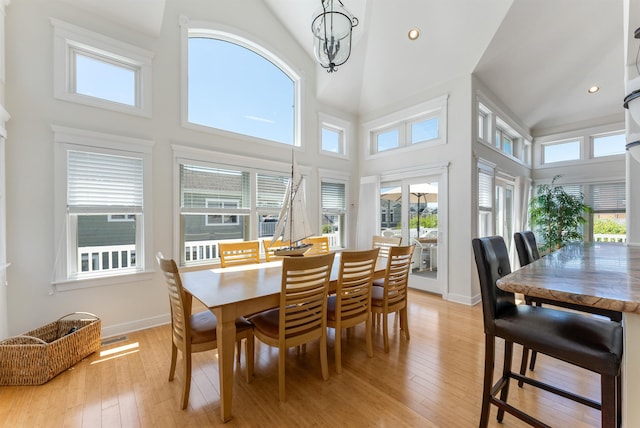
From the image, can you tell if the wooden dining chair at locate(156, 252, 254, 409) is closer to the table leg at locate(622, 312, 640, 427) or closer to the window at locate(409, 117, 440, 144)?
the table leg at locate(622, 312, 640, 427)

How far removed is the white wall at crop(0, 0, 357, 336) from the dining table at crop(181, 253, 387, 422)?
1.36 m

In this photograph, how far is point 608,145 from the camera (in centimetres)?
566

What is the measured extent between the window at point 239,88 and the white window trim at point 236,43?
15 mm

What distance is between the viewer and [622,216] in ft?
18.2

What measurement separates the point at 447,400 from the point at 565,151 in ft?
23.3

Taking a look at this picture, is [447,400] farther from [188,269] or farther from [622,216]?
[622,216]

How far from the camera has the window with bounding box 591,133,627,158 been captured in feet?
18.2

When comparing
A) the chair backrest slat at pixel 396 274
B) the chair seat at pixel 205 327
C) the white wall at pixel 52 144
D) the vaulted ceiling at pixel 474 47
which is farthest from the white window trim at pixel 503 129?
the chair seat at pixel 205 327

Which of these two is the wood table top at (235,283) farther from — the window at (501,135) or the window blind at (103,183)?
the window at (501,135)

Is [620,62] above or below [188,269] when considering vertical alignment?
above

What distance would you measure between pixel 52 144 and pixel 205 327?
2561 millimetres

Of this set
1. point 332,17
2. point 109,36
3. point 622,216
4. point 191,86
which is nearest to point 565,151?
point 622,216

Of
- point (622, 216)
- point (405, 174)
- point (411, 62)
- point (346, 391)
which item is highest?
point (411, 62)

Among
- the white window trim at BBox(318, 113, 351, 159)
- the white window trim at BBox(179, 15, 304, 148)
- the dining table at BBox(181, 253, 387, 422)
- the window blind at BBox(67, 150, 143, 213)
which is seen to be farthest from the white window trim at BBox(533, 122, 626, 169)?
the window blind at BBox(67, 150, 143, 213)
